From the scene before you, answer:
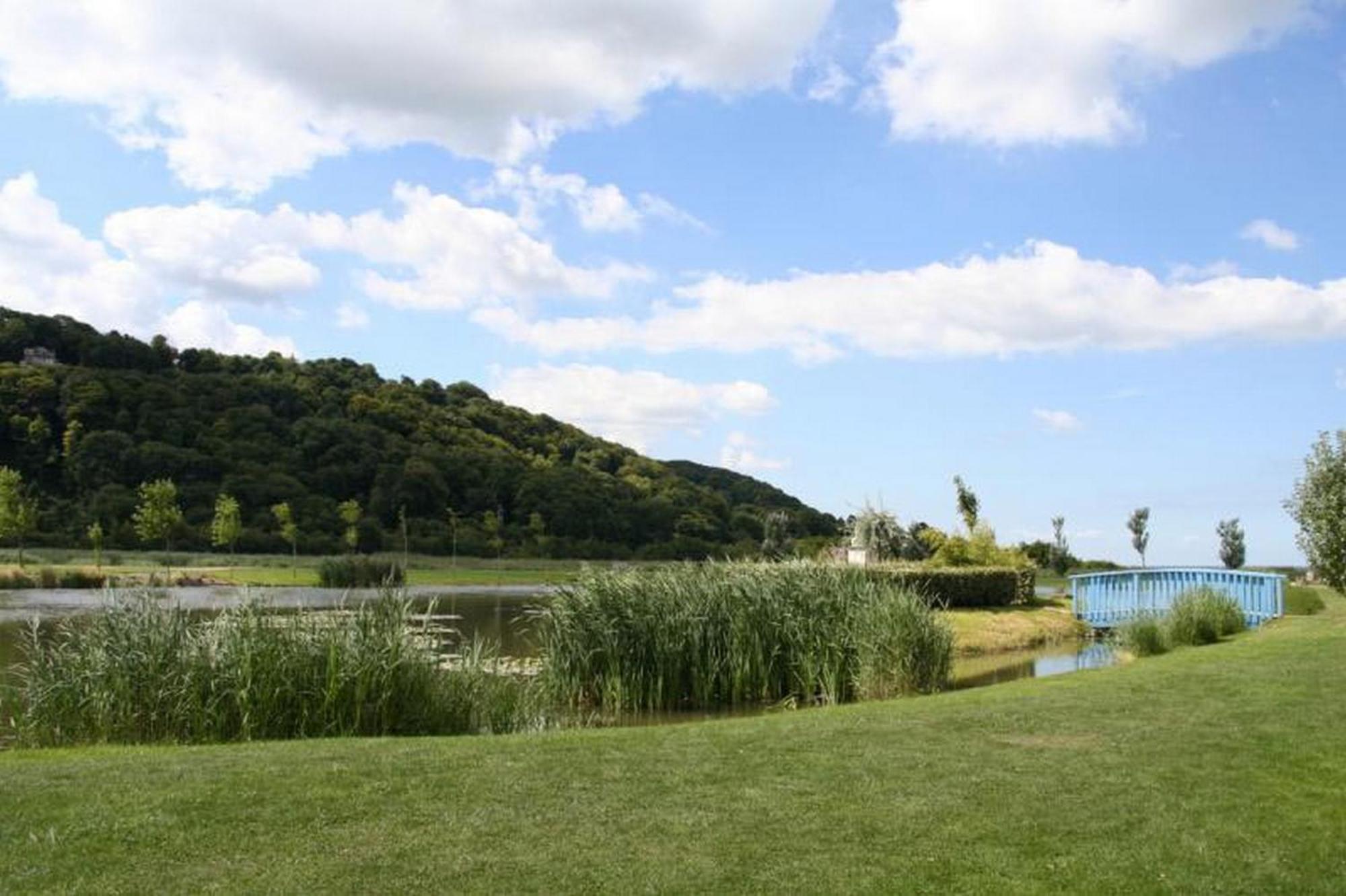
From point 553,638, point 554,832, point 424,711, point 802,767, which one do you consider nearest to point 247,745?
point 424,711

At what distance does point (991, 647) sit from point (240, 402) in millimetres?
58693

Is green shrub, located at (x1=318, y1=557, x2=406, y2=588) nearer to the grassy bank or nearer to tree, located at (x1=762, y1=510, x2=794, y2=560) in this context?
tree, located at (x1=762, y1=510, x2=794, y2=560)

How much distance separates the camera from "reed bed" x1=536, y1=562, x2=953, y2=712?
14.1 metres

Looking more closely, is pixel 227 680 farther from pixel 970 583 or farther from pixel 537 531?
pixel 537 531

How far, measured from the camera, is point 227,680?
9844 millimetres

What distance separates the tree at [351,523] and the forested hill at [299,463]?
2.69ft

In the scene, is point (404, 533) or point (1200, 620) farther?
point (404, 533)

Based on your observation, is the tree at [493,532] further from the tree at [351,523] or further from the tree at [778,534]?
the tree at [778,534]

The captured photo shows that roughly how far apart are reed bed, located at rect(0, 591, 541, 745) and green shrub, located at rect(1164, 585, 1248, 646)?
41.9ft

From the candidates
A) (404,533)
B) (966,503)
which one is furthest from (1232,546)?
(404,533)

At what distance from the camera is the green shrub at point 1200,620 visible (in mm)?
18016

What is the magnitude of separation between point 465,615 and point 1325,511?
19650 millimetres

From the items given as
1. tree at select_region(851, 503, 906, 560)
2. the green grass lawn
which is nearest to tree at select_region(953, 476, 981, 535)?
tree at select_region(851, 503, 906, 560)

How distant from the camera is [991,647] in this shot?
2164 centimetres
